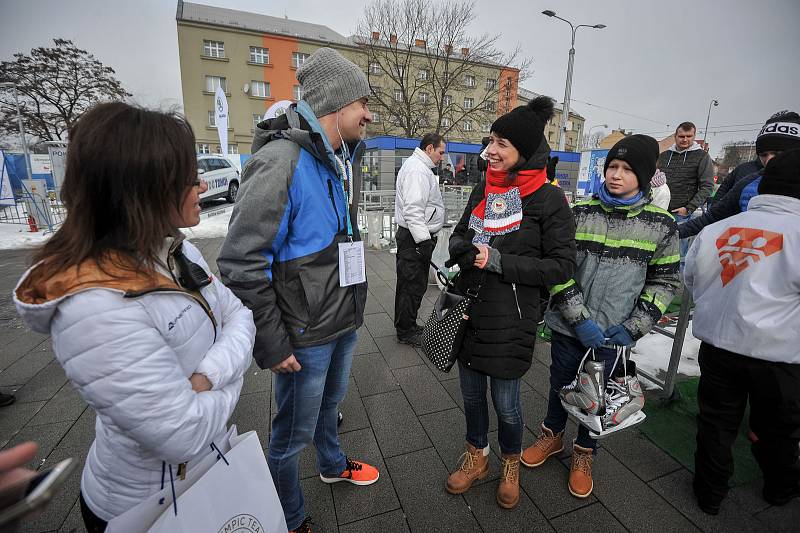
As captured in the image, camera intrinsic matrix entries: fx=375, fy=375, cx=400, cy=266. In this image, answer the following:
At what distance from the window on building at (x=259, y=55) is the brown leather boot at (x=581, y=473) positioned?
35863 millimetres

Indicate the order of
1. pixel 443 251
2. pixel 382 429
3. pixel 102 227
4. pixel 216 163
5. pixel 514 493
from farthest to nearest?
pixel 216 163 < pixel 443 251 < pixel 382 429 < pixel 514 493 < pixel 102 227

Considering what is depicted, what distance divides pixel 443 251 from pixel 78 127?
4.65 m

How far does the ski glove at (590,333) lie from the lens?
A: 1.91 metres

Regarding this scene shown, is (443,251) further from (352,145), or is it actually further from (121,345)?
(121,345)

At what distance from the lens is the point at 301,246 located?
153 centimetres

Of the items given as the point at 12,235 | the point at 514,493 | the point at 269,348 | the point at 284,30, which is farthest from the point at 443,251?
the point at 284,30

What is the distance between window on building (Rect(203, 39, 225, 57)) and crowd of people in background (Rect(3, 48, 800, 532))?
35.3 m

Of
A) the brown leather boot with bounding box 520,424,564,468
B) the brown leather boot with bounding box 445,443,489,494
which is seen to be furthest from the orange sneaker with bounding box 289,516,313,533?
the brown leather boot with bounding box 520,424,564,468

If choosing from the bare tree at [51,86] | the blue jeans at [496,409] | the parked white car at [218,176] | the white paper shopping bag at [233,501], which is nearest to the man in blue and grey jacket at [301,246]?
the white paper shopping bag at [233,501]

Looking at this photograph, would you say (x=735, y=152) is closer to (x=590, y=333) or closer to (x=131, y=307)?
(x=590, y=333)

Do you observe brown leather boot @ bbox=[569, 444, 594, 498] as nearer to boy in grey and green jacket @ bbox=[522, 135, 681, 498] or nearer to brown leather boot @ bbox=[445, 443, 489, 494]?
boy in grey and green jacket @ bbox=[522, 135, 681, 498]

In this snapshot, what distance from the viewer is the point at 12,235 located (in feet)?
30.7

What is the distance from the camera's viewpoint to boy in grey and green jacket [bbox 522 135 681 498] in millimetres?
1877

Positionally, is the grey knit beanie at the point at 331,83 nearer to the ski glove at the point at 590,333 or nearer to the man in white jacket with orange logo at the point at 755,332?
the ski glove at the point at 590,333
